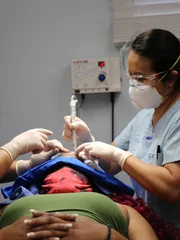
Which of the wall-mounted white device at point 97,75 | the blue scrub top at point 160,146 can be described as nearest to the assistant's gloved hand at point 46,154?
the blue scrub top at point 160,146

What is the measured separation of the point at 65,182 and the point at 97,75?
1.02 m

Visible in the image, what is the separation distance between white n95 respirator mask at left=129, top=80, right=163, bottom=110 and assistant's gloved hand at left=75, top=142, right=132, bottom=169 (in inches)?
9.8

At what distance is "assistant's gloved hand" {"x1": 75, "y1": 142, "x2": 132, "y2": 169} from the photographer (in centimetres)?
138

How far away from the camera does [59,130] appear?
2.25 metres

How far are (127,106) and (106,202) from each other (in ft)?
3.85

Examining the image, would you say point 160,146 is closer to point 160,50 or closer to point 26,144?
point 160,50

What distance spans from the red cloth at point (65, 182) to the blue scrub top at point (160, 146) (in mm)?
301

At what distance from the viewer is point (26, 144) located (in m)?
1.43

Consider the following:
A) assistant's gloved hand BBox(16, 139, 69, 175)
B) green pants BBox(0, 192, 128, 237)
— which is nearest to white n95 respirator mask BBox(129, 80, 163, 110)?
assistant's gloved hand BBox(16, 139, 69, 175)

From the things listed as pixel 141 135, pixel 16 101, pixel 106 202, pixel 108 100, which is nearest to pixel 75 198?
pixel 106 202

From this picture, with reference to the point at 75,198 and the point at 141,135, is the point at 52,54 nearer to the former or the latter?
the point at 141,135

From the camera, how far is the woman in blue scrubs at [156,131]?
1313mm

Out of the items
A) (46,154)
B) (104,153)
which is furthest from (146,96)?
(46,154)

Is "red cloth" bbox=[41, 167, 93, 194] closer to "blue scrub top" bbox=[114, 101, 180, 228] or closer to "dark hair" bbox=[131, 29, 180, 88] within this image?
"blue scrub top" bbox=[114, 101, 180, 228]
